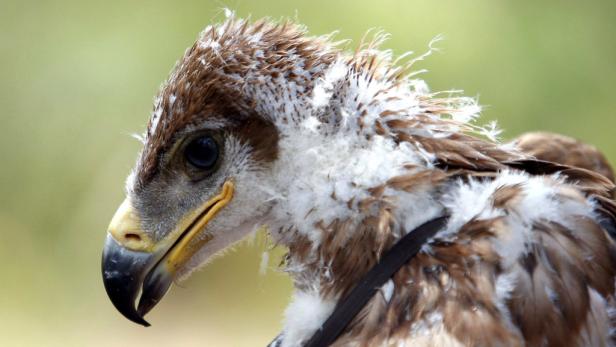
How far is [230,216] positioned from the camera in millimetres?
2176

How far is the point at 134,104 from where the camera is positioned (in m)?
5.87

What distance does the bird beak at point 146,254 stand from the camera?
7.04 ft

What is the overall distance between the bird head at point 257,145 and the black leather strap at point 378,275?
0.42 ft

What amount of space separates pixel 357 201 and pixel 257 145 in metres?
0.32

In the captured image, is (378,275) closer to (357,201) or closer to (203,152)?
(357,201)

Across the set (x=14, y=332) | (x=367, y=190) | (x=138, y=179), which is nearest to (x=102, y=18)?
(x=14, y=332)

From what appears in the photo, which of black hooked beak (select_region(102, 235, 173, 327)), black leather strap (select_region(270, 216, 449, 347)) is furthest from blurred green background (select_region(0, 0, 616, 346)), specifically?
black leather strap (select_region(270, 216, 449, 347))

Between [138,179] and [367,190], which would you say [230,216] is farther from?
[367,190]

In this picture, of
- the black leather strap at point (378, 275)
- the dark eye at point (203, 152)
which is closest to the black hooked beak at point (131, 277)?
the dark eye at point (203, 152)

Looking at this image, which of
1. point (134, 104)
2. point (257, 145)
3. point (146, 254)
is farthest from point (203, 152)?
point (134, 104)

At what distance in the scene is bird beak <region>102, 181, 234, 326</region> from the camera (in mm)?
2146

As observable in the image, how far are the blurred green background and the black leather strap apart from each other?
357 centimetres

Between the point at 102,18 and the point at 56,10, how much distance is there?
1.54 feet

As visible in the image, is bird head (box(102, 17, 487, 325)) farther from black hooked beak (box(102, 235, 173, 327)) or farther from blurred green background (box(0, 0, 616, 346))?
blurred green background (box(0, 0, 616, 346))
